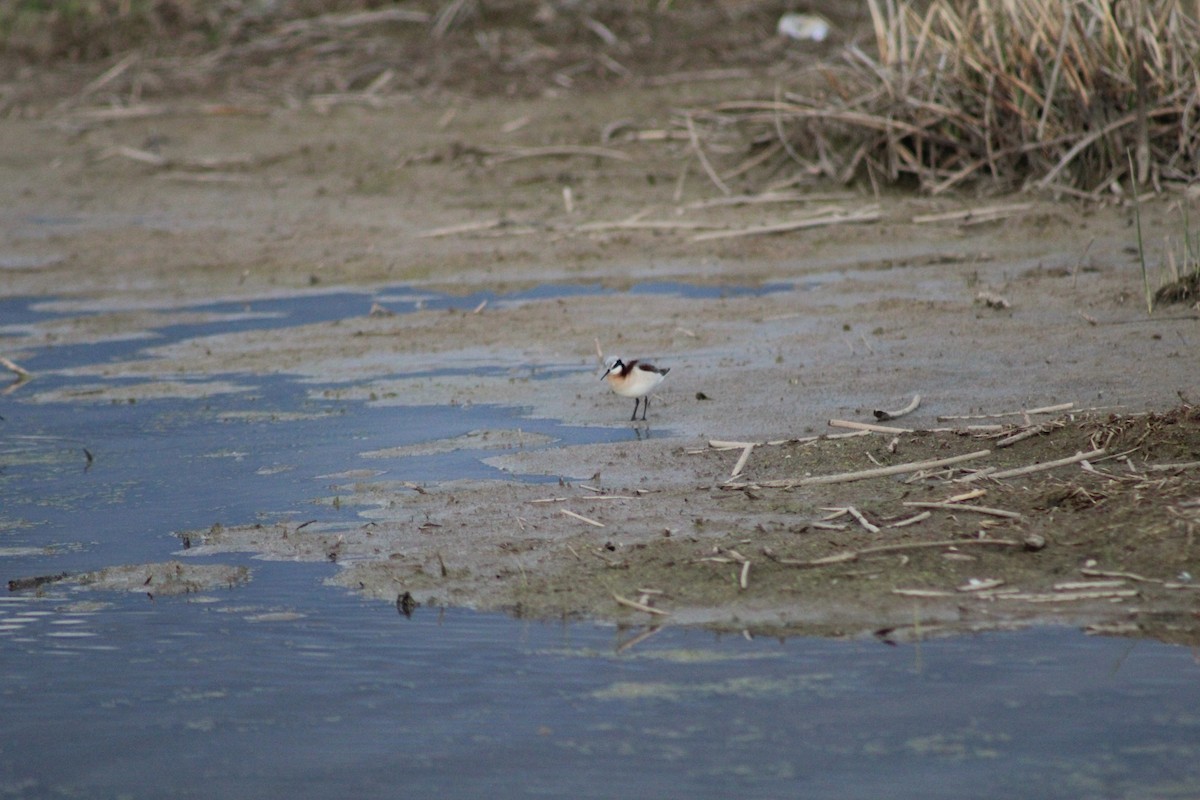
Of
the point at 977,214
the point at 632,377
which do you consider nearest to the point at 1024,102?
the point at 977,214

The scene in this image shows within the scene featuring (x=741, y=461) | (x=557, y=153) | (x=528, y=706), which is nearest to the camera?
(x=528, y=706)

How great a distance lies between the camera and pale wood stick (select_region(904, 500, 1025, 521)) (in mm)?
5363

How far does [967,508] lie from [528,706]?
1.89m

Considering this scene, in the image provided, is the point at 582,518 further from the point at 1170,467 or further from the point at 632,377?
the point at 1170,467

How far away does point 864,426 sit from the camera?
22.1 ft

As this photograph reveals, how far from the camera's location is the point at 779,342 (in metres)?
9.11

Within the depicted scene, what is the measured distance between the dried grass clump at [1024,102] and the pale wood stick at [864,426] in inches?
231

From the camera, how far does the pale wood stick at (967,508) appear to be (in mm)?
5363

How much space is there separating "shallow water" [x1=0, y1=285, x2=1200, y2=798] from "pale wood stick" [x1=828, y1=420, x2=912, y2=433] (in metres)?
2.00

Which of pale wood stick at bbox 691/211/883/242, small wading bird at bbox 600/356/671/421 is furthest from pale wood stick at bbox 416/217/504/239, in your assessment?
small wading bird at bbox 600/356/671/421

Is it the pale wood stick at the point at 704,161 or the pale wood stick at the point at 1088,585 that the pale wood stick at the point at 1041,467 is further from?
the pale wood stick at the point at 704,161

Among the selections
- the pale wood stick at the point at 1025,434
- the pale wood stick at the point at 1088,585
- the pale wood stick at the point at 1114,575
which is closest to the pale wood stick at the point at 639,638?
the pale wood stick at the point at 1088,585

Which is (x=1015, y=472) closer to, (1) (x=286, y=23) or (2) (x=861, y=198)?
(2) (x=861, y=198)

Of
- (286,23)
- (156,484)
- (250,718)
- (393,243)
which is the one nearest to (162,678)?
(250,718)
